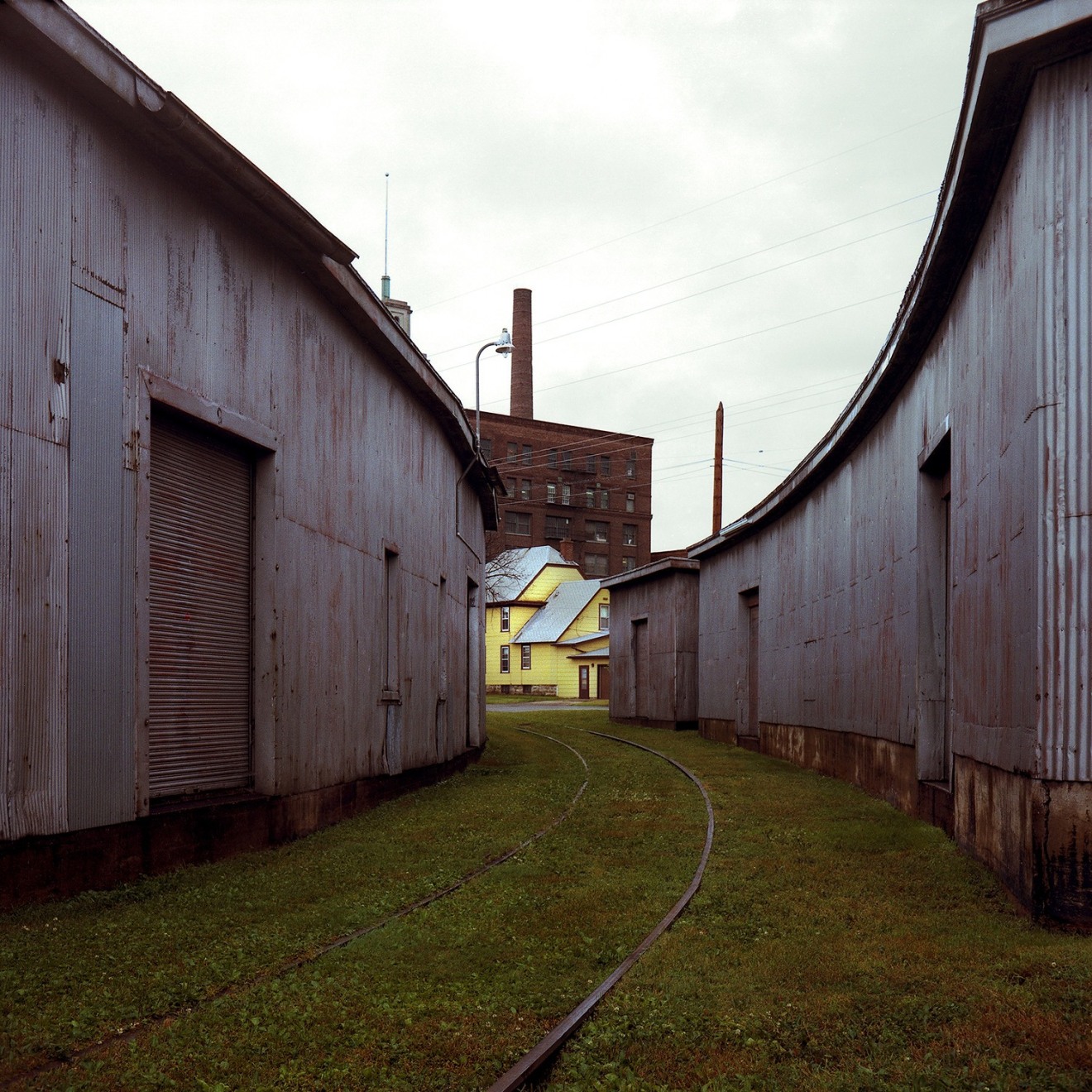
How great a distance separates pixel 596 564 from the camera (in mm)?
75125

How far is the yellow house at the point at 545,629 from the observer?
57.4 meters

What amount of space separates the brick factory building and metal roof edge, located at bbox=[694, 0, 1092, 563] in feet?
180

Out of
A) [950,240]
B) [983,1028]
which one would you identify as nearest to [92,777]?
[983,1028]

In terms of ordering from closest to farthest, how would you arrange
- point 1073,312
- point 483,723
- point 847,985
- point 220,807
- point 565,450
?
point 847,985, point 1073,312, point 220,807, point 483,723, point 565,450

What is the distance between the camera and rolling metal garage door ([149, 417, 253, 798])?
8359mm

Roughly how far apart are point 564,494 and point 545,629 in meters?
14.9

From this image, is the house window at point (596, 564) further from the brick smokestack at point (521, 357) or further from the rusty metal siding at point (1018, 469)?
the rusty metal siding at point (1018, 469)

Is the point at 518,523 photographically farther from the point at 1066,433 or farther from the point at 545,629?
the point at 1066,433

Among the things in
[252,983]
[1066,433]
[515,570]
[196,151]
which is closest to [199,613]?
[196,151]

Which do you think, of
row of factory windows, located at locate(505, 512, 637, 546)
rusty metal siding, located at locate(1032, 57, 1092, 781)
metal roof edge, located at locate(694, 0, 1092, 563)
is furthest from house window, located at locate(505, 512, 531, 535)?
rusty metal siding, located at locate(1032, 57, 1092, 781)

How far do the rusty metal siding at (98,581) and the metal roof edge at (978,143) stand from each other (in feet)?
18.4

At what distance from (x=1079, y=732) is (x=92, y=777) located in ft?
18.9

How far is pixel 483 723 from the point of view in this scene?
23.0m

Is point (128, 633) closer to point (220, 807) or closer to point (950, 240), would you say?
point (220, 807)
